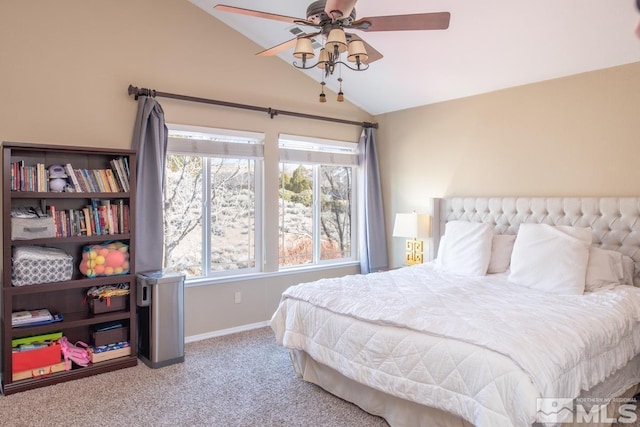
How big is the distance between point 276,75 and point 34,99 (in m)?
2.31

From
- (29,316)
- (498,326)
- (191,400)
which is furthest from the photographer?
(29,316)

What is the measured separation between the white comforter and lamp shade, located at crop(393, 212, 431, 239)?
1.39 meters

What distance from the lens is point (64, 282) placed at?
3.18 metres

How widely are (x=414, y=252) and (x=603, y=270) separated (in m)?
2.12

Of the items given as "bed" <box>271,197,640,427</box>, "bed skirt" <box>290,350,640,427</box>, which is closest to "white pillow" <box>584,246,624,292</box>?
"bed" <box>271,197,640,427</box>

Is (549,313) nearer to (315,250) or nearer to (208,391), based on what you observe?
(208,391)

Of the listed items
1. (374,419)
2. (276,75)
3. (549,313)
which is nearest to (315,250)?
(276,75)

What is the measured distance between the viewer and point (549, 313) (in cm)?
246

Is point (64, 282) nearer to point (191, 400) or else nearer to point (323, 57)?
point (191, 400)

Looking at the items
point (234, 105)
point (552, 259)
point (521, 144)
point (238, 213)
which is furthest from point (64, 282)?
point (521, 144)

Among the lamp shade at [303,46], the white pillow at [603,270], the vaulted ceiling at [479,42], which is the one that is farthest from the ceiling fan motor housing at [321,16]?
the white pillow at [603,270]

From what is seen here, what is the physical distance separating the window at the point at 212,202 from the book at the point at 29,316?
3.68 ft

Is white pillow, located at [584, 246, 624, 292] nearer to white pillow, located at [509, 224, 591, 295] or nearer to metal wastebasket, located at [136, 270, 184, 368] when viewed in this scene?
white pillow, located at [509, 224, 591, 295]

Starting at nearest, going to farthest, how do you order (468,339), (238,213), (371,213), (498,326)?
(468,339) → (498,326) → (238,213) → (371,213)
